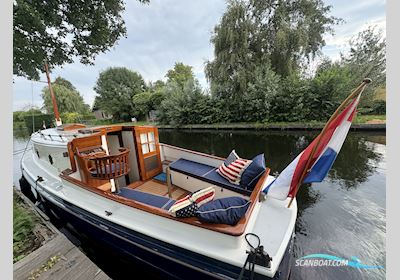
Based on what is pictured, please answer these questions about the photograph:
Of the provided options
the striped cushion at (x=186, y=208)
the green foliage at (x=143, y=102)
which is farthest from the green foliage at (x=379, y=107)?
the green foliage at (x=143, y=102)

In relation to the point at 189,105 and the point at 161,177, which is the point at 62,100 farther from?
the point at 161,177

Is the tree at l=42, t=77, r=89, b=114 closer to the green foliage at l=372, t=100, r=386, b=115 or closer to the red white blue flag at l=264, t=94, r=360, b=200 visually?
the red white blue flag at l=264, t=94, r=360, b=200

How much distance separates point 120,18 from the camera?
4.08 metres

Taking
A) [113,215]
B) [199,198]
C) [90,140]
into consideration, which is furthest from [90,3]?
[199,198]

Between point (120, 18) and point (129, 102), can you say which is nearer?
point (120, 18)

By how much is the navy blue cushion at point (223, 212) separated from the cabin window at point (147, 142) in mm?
2467

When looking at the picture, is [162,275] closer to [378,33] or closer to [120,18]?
[120,18]

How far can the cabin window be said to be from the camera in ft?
12.7

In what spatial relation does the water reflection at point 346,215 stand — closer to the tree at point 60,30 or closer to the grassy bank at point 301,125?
the grassy bank at point 301,125

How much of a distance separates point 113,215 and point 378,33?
1653 cm

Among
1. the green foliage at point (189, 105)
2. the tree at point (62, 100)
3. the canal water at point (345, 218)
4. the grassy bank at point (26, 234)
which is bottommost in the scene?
the canal water at point (345, 218)

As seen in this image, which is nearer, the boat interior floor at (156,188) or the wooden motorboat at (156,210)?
the wooden motorboat at (156,210)

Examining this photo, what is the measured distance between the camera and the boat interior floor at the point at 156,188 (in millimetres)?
3475

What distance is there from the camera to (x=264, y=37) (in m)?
12.4
